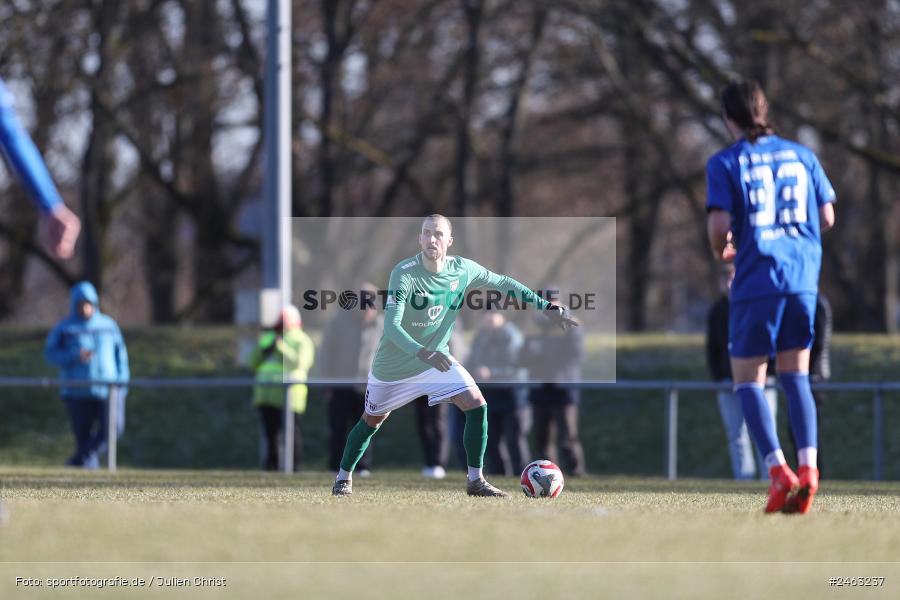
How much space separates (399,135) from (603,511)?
24279 mm

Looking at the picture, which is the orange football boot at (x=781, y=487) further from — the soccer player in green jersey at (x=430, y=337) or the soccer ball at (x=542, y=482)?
the soccer player in green jersey at (x=430, y=337)

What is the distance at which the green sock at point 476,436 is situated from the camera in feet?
34.1

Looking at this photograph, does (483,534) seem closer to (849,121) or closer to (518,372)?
(518,372)

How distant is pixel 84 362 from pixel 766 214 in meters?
11.8

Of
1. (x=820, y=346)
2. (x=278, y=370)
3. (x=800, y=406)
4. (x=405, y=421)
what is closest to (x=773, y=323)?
(x=800, y=406)

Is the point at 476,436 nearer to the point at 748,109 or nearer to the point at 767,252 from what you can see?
the point at 767,252

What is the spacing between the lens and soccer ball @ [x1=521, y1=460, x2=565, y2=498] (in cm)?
1030

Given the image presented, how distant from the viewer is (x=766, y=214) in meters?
8.20

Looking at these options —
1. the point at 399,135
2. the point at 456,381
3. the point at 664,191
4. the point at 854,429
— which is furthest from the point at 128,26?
the point at 456,381

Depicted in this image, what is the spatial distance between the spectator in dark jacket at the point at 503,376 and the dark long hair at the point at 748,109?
29.3 ft

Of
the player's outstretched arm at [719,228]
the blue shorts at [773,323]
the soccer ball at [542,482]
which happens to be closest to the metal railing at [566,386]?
Result: the soccer ball at [542,482]

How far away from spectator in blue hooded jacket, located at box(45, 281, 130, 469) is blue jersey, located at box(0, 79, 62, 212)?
11.4 m

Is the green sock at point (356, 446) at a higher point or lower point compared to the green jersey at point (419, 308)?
lower

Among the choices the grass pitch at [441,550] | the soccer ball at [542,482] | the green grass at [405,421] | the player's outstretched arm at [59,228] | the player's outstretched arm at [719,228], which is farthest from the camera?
the green grass at [405,421]
